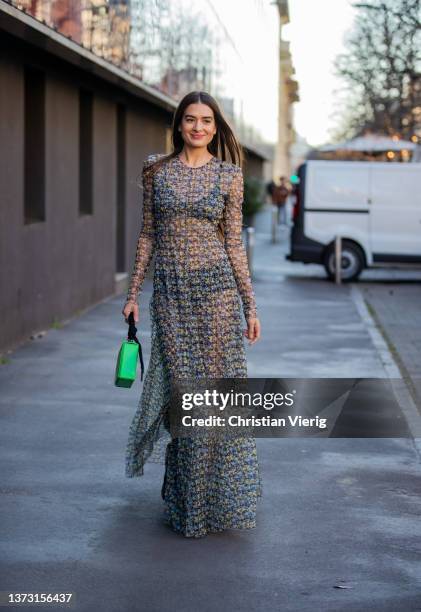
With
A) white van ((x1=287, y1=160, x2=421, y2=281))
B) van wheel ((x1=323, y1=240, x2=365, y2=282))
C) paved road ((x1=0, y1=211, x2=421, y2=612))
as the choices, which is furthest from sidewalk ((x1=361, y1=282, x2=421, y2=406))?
paved road ((x1=0, y1=211, x2=421, y2=612))

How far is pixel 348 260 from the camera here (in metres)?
22.3

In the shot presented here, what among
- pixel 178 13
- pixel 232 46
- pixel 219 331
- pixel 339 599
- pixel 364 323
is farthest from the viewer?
pixel 232 46

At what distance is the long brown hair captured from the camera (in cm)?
582

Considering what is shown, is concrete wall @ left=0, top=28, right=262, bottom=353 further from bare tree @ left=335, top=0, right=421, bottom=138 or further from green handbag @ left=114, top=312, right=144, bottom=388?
bare tree @ left=335, top=0, right=421, bottom=138

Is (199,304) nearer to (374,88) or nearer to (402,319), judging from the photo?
(402,319)

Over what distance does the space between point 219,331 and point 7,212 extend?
656 centimetres

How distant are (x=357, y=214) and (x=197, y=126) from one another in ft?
54.5

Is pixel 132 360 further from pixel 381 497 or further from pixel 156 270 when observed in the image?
pixel 381 497

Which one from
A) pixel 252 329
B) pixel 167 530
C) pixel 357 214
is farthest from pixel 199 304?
pixel 357 214

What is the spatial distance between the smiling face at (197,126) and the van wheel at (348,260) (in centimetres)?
1663

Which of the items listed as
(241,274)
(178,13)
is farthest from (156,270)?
(178,13)

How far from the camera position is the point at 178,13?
21.1 m

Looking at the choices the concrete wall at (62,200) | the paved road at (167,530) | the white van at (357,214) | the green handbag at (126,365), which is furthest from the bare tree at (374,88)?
the green handbag at (126,365)

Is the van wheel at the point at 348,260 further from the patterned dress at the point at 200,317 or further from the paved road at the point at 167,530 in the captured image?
the patterned dress at the point at 200,317
